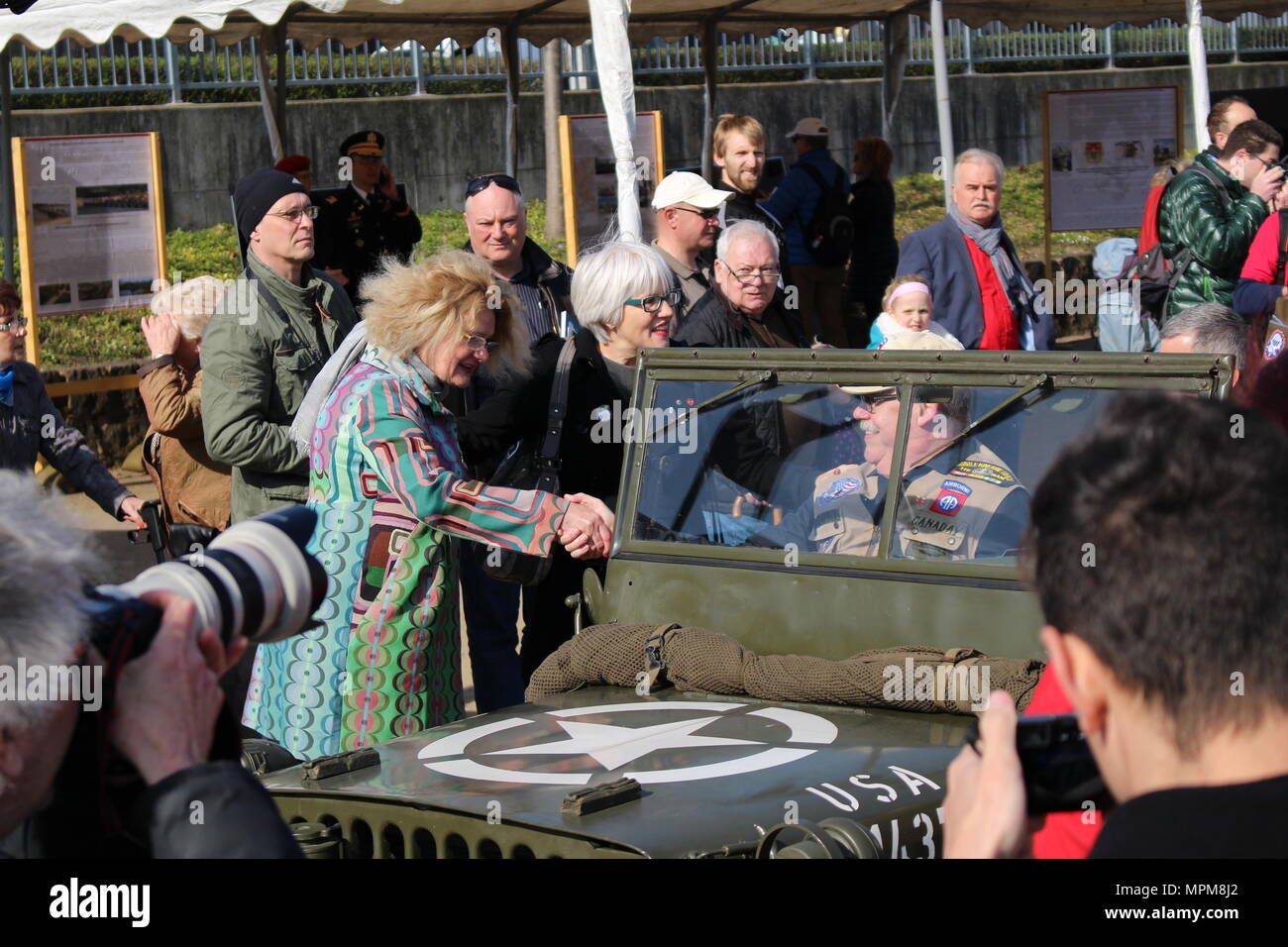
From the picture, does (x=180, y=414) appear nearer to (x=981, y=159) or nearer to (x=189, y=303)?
(x=189, y=303)

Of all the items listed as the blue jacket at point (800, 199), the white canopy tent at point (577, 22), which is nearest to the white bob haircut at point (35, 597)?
the white canopy tent at point (577, 22)

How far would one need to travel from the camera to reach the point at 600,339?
4.63 metres

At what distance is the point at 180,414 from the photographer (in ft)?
18.4

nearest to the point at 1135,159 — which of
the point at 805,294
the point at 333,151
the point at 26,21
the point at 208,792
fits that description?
the point at 805,294

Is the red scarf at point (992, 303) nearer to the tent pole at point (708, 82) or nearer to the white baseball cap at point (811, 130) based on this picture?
the white baseball cap at point (811, 130)

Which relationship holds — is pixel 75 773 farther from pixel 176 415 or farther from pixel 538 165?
pixel 538 165

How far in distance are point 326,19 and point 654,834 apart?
8739 millimetres

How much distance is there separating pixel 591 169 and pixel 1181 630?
841 centimetres

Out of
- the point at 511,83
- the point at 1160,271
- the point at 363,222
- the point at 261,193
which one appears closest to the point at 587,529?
the point at 261,193

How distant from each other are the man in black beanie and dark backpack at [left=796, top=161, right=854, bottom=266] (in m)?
5.30

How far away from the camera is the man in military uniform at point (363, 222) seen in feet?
27.2

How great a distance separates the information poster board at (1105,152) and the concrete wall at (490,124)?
3.05 metres

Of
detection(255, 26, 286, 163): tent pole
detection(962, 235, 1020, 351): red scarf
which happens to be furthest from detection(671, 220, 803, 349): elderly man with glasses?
detection(255, 26, 286, 163): tent pole

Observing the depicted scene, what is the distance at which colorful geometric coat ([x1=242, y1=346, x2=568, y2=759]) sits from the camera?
371 cm
